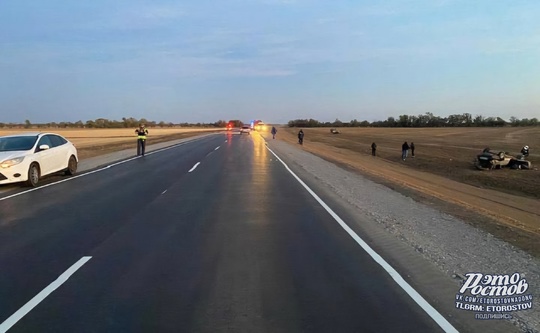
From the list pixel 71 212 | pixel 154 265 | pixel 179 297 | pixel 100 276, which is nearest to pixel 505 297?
pixel 179 297

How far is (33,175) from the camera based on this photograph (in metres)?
Answer: 15.8

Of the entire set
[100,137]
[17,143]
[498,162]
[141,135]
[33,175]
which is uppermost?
[17,143]

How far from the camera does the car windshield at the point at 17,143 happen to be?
16453mm

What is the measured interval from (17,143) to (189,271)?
12.9m

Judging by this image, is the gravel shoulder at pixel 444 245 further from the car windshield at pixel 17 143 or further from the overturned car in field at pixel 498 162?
the overturned car in field at pixel 498 162

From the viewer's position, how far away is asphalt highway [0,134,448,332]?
488 centimetres

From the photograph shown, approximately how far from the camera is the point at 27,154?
15.8 metres

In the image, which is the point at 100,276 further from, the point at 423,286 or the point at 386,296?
the point at 423,286

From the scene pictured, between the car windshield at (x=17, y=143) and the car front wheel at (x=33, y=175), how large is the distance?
0.87m

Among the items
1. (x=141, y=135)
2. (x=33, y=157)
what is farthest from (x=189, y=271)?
(x=141, y=135)

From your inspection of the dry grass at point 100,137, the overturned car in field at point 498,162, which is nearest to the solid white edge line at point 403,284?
the overturned car in field at point 498,162

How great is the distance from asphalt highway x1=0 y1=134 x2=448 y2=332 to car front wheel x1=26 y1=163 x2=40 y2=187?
336 centimetres

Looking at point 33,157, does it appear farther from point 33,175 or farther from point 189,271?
point 189,271

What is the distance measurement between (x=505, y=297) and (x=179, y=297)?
3.66 m
